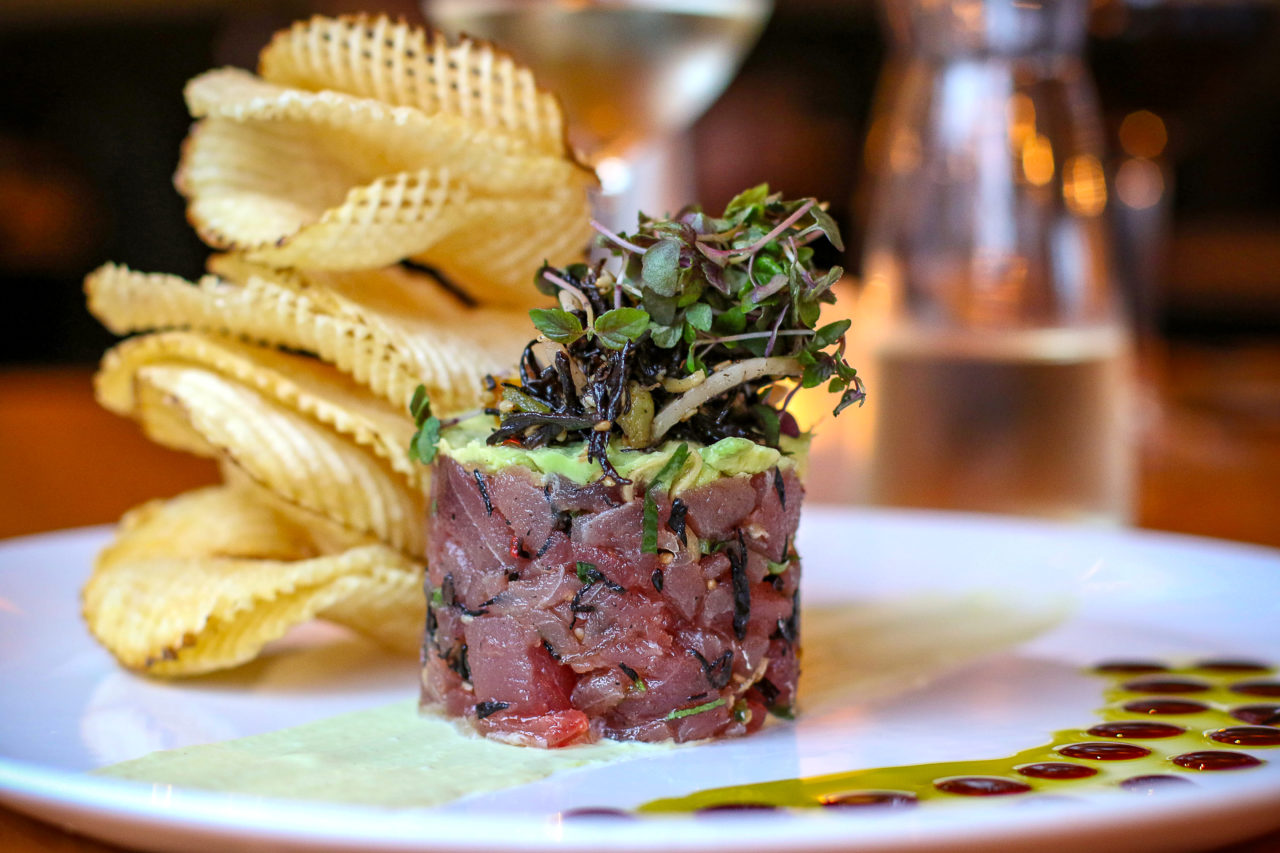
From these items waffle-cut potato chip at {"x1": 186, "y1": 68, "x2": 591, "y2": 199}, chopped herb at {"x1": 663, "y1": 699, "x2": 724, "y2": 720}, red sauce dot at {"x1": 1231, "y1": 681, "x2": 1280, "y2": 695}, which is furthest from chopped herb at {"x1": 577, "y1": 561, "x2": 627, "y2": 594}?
red sauce dot at {"x1": 1231, "y1": 681, "x2": 1280, "y2": 695}

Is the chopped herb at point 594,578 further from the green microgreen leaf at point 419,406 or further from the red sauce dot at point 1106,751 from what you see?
the red sauce dot at point 1106,751

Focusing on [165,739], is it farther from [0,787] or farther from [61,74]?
[61,74]

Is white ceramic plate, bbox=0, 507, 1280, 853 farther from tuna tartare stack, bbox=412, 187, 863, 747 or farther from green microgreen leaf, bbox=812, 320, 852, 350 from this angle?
green microgreen leaf, bbox=812, 320, 852, 350

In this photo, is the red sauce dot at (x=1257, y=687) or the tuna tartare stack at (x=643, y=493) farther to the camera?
the red sauce dot at (x=1257, y=687)

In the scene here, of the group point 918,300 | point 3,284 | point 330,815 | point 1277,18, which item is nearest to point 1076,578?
point 918,300

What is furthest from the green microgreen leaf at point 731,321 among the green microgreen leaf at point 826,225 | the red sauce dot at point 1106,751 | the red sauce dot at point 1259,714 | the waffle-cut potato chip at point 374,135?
the red sauce dot at point 1259,714

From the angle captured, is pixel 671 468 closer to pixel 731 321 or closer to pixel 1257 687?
pixel 731 321
